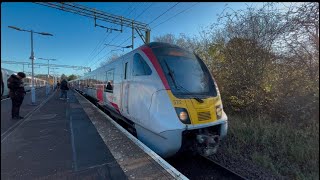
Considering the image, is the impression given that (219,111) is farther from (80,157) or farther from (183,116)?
(80,157)

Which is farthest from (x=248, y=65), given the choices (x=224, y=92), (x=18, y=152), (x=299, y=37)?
(x=18, y=152)

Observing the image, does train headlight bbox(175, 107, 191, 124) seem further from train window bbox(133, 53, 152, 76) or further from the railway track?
the railway track

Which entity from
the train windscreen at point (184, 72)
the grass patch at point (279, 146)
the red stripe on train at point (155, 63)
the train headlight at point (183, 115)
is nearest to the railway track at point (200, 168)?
the grass patch at point (279, 146)

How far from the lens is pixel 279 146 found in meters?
5.20

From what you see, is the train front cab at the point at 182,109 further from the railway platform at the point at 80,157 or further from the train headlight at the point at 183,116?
the railway platform at the point at 80,157

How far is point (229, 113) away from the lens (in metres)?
A: 8.52

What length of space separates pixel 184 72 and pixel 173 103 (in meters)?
1.01

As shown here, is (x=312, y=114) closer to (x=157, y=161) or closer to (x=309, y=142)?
(x=309, y=142)

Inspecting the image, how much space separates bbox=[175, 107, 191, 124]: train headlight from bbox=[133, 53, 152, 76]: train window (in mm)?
1180

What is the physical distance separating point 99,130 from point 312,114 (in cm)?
549

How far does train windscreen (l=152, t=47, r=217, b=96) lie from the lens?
4625 mm

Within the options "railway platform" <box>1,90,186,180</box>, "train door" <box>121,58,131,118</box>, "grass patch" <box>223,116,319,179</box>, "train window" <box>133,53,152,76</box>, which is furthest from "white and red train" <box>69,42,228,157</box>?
"grass patch" <box>223,116,319,179</box>

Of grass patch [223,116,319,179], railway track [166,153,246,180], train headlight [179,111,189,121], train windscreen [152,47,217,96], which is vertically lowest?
railway track [166,153,246,180]

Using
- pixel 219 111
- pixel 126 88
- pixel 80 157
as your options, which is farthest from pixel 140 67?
pixel 80 157
